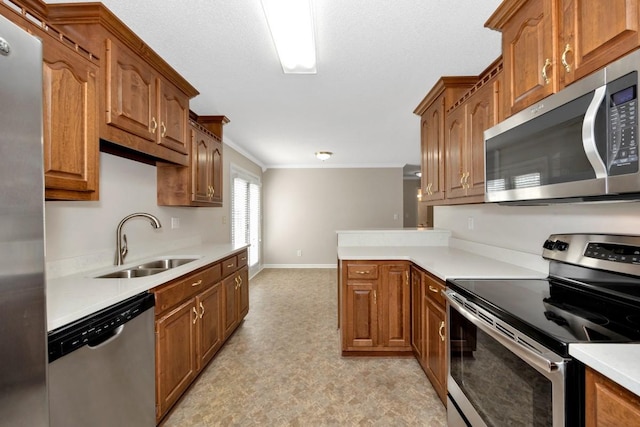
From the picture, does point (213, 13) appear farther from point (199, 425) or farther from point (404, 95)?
point (199, 425)

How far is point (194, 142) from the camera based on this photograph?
2.66 metres

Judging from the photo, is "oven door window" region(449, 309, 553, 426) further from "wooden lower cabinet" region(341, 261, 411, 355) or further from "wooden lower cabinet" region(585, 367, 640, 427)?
"wooden lower cabinet" region(341, 261, 411, 355)

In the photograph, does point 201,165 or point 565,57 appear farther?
point 201,165

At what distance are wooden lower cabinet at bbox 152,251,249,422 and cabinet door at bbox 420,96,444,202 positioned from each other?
2044mm

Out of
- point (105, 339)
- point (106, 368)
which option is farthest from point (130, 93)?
point (106, 368)

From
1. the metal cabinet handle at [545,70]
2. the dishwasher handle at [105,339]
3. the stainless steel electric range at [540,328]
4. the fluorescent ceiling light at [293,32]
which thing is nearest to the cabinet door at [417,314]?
the stainless steel electric range at [540,328]

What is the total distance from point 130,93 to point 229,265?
1.61 metres

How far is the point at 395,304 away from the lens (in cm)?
239

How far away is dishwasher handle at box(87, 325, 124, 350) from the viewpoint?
1.20 m

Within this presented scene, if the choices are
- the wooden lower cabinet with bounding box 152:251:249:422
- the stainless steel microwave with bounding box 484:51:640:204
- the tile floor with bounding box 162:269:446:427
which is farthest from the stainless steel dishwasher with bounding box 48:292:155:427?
the stainless steel microwave with bounding box 484:51:640:204

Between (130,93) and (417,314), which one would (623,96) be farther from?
(130,93)

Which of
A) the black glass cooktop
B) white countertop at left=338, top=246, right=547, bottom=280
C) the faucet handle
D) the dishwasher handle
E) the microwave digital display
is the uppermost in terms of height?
the microwave digital display

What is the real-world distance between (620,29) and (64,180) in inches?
87.5

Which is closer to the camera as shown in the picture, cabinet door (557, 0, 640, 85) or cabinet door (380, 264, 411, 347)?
cabinet door (557, 0, 640, 85)
